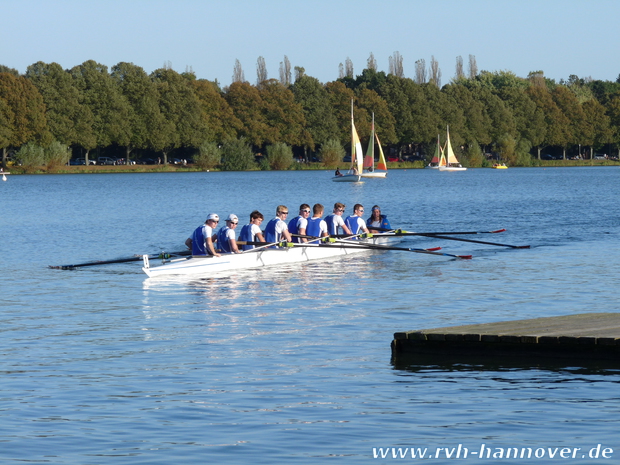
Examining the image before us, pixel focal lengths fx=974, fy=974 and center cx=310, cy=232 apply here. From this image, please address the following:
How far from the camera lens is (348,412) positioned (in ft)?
34.2

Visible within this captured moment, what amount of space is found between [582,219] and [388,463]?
37.0 meters

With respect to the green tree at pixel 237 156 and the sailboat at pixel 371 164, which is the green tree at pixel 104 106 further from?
the sailboat at pixel 371 164

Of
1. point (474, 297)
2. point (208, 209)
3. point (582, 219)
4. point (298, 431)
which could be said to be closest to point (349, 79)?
point (208, 209)

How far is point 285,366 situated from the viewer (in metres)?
12.7

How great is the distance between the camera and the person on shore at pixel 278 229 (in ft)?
78.2

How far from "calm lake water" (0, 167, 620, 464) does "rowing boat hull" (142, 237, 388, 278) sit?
38 cm

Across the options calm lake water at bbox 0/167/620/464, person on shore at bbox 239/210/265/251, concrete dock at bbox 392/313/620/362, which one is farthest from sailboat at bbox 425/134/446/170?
concrete dock at bbox 392/313/620/362

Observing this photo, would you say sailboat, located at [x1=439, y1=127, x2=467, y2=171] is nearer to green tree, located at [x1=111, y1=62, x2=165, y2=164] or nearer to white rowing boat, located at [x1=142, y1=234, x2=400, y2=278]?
green tree, located at [x1=111, y1=62, x2=165, y2=164]

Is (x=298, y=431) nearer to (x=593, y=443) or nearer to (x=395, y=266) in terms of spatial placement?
(x=593, y=443)

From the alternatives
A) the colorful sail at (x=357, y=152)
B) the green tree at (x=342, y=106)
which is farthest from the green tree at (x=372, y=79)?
the colorful sail at (x=357, y=152)

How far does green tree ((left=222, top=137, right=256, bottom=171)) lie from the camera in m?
128

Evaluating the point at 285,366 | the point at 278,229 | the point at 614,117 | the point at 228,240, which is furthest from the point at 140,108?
the point at 285,366

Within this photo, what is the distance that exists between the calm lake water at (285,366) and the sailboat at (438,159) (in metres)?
111

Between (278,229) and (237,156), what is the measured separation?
105104mm
